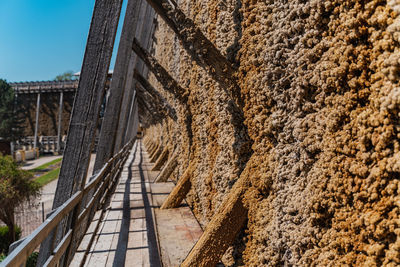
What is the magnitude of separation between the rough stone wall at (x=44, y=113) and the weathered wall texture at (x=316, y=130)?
36358mm

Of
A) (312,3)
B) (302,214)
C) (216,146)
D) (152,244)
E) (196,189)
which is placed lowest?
(152,244)

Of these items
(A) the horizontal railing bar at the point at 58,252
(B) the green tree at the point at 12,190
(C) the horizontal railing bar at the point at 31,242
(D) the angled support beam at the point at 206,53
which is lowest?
(B) the green tree at the point at 12,190

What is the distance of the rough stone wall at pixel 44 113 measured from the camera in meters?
36.2

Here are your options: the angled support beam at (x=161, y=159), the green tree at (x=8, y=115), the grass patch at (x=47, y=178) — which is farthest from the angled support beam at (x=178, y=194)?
the green tree at (x=8, y=115)

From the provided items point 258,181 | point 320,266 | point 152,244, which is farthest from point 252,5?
point 152,244

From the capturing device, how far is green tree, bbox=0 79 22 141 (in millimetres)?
34156

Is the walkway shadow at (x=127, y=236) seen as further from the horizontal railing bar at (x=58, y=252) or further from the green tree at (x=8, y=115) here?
the green tree at (x=8, y=115)

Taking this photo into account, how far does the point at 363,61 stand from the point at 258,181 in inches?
45.8

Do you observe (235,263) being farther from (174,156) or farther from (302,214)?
(174,156)

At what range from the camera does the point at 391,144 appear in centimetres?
125

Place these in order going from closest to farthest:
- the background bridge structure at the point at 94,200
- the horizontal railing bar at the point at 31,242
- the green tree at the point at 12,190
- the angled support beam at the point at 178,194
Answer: the horizontal railing bar at the point at 31,242 < the background bridge structure at the point at 94,200 < the angled support beam at the point at 178,194 < the green tree at the point at 12,190

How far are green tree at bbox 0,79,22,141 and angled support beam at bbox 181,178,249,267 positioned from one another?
121ft

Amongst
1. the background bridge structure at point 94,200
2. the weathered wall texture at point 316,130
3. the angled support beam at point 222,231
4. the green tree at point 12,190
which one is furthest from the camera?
the green tree at point 12,190

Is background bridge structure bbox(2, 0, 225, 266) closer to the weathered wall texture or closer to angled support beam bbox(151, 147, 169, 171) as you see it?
the weathered wall texture
